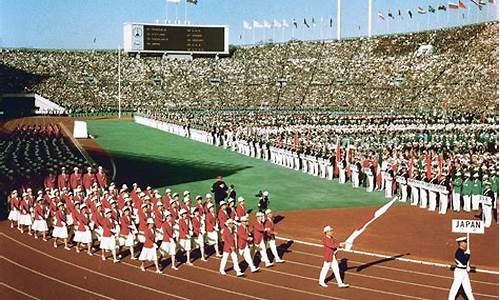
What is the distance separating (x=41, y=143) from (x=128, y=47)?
3866 centimetres

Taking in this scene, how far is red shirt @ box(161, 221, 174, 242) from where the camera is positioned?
1367cm

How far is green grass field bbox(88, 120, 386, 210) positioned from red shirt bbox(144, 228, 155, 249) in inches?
296

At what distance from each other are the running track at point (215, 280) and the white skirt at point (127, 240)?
370 mm

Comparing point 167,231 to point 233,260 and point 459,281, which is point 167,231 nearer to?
point 233,260

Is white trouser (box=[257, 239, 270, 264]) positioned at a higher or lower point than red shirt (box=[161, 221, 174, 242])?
lower

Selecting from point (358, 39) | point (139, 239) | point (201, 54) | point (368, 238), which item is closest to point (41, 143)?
point (139, 239)

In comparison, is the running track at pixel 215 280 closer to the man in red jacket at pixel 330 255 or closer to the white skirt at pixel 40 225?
the man in red jacket at pixel 330 255

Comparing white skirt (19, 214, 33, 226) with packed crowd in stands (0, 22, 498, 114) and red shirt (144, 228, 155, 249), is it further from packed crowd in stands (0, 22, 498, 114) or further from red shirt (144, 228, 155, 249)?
packed crowd in stands (0, 22, 498, 114)

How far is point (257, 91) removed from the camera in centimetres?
7131

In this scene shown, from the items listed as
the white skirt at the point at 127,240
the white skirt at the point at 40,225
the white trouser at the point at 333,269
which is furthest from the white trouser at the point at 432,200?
the white skirt at the point at 40,225

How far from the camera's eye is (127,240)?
1448cm

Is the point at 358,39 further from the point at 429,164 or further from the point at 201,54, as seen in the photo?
the point at 429,164

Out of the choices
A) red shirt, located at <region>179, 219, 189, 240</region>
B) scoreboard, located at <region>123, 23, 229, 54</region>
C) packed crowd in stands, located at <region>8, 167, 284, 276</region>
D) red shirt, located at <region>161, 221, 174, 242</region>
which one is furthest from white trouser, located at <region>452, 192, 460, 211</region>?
scoreboard, located at <region>123, 23, 229, 54</region>

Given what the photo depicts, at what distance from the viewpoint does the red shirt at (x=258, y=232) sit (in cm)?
1368
